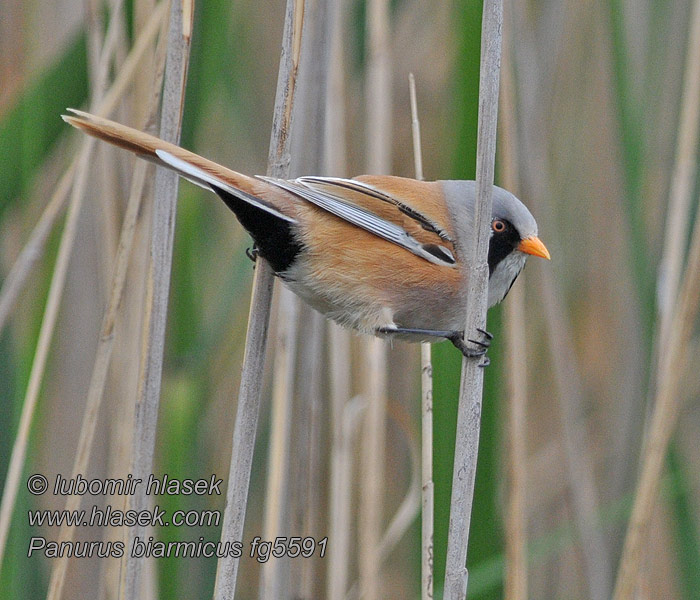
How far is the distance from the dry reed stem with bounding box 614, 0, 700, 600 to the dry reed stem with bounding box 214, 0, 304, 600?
93 cm

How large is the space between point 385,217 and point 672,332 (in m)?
0.76

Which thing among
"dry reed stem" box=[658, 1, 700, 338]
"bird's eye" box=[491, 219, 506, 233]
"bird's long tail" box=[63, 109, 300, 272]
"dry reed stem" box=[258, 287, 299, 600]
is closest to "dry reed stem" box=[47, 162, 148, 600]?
"bird's long tail" box=[63, 109, 300, 272]

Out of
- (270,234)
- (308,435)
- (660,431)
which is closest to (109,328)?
(270,234)

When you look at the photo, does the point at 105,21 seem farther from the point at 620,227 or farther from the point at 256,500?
the point at 620,227

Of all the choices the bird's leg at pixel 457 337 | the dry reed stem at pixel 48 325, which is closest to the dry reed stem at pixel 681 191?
the bird's leg at pixel 457 337

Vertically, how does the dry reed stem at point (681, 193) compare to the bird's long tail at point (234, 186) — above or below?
above

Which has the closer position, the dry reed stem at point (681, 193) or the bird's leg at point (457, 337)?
the bird's leg at point (457, 337)

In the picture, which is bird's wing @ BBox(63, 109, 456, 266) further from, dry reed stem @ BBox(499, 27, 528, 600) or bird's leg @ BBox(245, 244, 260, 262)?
dry reed stem @ BBox(499, 27, 528, 600)

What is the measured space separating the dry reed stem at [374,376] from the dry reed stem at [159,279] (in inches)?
25.8

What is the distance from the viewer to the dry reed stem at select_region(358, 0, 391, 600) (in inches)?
81.0

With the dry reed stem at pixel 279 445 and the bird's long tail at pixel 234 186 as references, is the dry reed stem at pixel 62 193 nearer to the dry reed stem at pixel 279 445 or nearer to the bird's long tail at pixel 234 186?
the bird's long tail at pixel 234 186

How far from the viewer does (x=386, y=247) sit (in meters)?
1.81

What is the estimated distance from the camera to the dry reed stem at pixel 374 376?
206cm

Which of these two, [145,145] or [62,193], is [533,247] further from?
[62,193]
